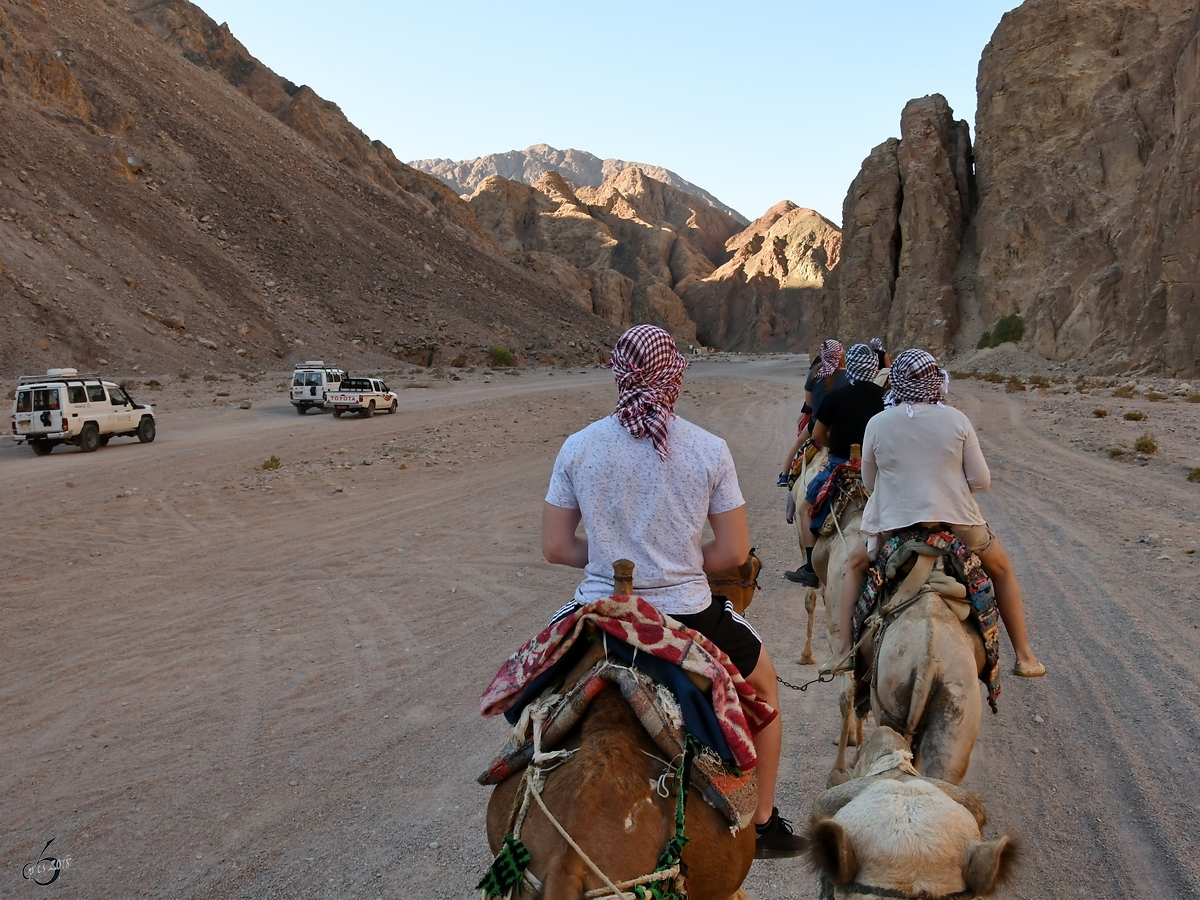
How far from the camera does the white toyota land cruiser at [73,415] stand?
20484 mm

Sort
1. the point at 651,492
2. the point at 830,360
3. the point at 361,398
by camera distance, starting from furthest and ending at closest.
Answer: the point at 361,398, the point at 830,360, the point at 651,492

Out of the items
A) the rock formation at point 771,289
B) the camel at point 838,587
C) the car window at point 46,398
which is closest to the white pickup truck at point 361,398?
the car window at point 46,398

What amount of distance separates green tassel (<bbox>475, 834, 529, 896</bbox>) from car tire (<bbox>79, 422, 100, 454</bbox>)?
22076 millimetres

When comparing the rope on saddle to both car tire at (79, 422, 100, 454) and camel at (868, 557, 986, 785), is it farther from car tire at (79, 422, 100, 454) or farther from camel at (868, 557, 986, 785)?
car tire at (79, 422, 100, 454)

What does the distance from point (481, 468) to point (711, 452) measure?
1524cm

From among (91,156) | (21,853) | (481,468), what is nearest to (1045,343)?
(481,468)

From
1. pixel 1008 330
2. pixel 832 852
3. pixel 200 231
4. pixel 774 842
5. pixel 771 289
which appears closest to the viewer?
pixel 832 852

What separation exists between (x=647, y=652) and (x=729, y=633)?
1.96ft

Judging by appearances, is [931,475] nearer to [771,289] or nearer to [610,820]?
[610,820]

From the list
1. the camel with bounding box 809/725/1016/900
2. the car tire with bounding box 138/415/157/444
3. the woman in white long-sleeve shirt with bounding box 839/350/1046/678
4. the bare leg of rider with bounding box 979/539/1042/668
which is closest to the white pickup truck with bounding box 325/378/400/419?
the car tire with bounding box 138/415/157/444

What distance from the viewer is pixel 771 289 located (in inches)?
5246

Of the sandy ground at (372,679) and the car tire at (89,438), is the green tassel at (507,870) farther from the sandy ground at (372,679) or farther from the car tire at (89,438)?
the car tire at (89,438)

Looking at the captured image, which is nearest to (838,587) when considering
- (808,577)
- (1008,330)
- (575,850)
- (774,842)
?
(808,577)

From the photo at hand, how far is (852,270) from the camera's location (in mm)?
68875
